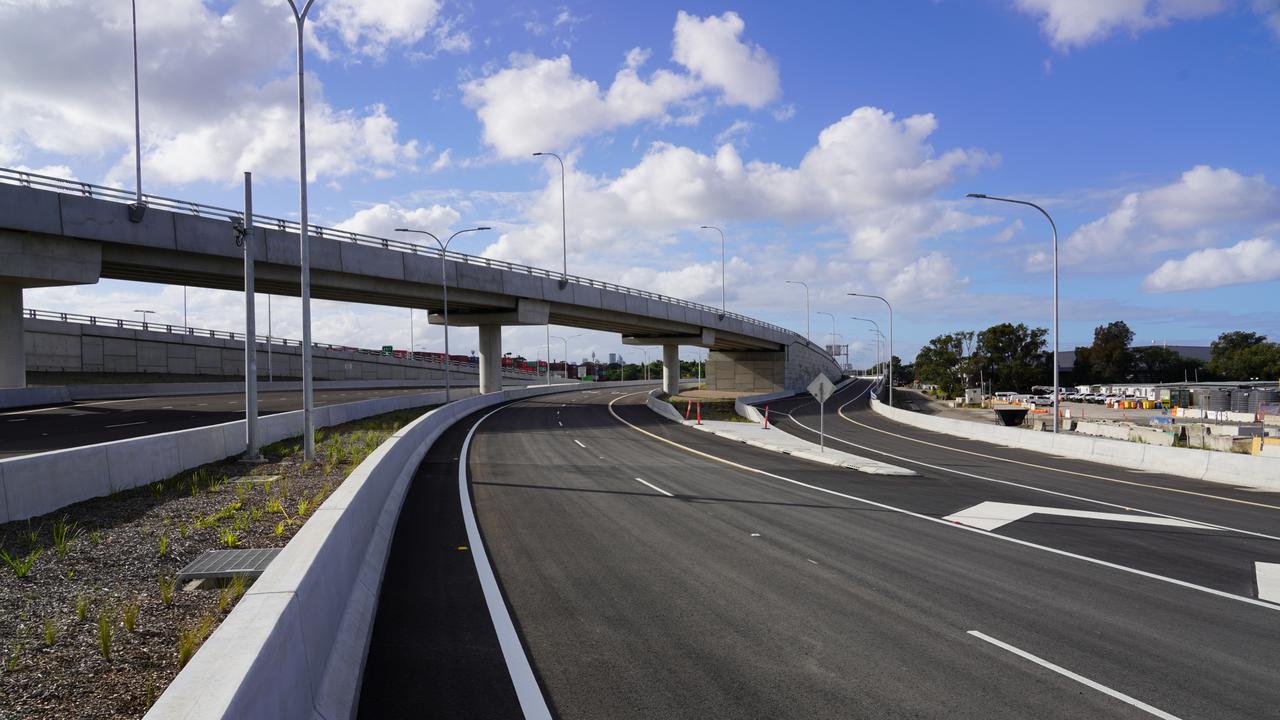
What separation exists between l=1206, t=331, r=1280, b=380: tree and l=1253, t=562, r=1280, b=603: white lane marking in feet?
471

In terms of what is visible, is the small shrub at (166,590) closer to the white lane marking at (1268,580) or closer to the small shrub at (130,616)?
the small shrub at (130,616)

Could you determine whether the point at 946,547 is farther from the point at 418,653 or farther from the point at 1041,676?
the point at 418,653

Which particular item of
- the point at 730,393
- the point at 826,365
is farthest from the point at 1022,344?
the point at 730,393

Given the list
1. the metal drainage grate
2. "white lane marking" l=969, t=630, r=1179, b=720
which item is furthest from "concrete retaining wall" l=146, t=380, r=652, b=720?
"white lane marking" l=969, t=630, r=1179, b=720

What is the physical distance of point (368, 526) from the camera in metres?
9.04

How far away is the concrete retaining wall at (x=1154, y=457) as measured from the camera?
695 inches

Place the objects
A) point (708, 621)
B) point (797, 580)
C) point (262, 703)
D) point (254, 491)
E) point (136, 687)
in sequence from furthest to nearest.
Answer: point (254, 491), point (797, 580), point (708, 621), point (136, 687), point (262, 703)

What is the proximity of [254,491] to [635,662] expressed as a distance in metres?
8.67

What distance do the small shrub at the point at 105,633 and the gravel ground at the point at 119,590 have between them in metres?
0.02

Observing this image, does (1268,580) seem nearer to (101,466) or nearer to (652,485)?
(652,485)

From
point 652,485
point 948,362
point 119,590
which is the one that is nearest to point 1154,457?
point 652,485

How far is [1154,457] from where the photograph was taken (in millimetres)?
21203

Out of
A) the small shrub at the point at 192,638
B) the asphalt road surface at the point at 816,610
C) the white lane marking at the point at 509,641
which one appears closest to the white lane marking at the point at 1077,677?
the asphalt road surface at the point at 816,610

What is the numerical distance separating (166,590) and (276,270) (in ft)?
112
